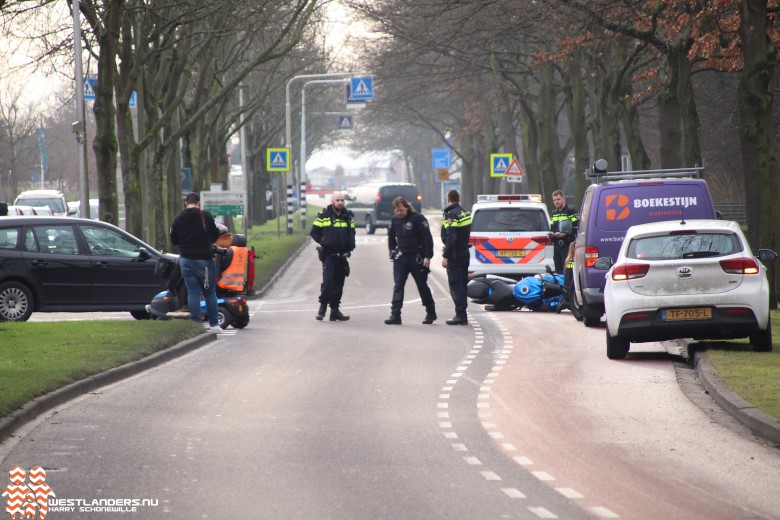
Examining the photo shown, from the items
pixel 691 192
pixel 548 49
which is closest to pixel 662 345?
pixel 691 192

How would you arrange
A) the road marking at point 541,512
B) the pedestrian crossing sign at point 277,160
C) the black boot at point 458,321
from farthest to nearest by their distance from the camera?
the pedestrian crossing sign at point 277,160, the black boot at point 458,321, the road marking at point 541,512

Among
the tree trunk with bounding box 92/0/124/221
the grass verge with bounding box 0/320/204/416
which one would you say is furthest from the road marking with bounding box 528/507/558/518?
the tree trunk with bounding box 92/0/124/221

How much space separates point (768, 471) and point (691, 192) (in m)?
9.97

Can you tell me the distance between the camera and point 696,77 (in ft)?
141

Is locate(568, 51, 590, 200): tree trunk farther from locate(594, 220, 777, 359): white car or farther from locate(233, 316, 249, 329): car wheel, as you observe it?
locate(594, 220, 777, 359): white car

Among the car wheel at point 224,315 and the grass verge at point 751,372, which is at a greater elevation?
the grass verge at point 751,372

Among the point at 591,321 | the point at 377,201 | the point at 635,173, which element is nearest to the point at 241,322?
the point at 591,321

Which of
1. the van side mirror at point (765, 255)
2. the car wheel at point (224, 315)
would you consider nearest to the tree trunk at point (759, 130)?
the van side mirror at point (765, 255)

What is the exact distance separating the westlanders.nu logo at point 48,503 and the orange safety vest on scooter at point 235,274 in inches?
468

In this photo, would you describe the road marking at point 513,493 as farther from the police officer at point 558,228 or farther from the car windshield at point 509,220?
the car windshield at point 509,220

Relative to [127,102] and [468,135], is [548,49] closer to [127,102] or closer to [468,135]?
[127,102]

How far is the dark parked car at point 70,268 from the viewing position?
20.3 m

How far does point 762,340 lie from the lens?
14852 mm

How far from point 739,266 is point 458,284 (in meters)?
6.26
